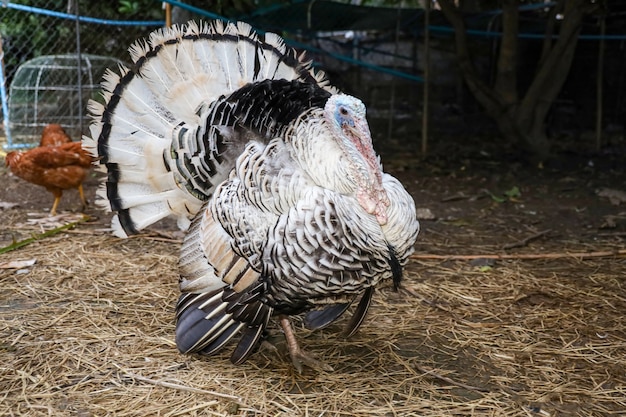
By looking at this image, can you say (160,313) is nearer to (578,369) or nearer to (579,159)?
(578,369)

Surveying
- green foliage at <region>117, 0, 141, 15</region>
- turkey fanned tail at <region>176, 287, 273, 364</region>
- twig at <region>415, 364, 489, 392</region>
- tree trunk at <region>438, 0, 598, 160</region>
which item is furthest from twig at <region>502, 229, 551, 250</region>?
green foliage at <region>117, 0, 141, 15</region>

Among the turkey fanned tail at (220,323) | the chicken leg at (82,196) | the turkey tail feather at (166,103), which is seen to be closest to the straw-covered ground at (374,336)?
the turkey fanned tail at (220,323)

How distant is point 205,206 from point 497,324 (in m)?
1.81

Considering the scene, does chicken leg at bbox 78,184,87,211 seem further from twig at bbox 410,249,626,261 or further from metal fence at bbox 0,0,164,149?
twig at bbox 410,249,626,261

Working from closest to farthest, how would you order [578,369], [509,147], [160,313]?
[578,369], [160,313], [509,147]

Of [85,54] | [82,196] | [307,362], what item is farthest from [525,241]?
[85,54]

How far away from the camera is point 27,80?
809 centimetres

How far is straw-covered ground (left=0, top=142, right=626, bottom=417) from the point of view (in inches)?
108

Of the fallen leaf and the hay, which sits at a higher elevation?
the fallen leaf

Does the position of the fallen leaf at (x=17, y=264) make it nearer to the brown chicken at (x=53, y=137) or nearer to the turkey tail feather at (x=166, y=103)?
the turkey tail feather at (x=166, y=103)

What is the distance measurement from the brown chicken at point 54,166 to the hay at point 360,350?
1.18 m

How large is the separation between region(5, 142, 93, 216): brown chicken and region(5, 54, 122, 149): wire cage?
272 cm

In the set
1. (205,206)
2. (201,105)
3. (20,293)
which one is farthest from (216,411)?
(20,293)

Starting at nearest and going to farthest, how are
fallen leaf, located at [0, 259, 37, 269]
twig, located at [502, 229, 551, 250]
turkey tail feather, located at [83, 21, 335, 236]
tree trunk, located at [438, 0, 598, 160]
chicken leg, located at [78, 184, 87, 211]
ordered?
turkey tail feather, located at [83, 21, 335, 236], fallen leaf, located at [0, 259, 37, 269], twig, located at [502, 229, 551, 250], chicken leg, located at [78, 184, 87, 211], tree trunk, located at [438, 0, 598, 160]
